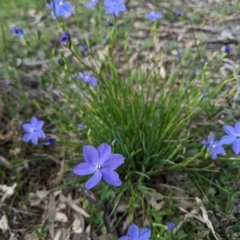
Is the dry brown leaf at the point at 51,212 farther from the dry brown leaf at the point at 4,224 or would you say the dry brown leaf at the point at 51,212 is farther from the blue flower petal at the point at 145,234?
the blue flower petal at the point at 145,234

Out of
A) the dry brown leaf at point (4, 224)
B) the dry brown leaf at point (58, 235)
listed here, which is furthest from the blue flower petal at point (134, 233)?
the dry brown leaf at point (4, 224)

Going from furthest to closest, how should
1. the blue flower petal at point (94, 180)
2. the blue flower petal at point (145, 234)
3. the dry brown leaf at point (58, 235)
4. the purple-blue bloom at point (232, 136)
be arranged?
the dry brown leaf at point (58, 235) → the purple-blue bloom at point (232, 136) → the blue flower petal at point (145, 234) → the blue flower petal at point (94, 180)

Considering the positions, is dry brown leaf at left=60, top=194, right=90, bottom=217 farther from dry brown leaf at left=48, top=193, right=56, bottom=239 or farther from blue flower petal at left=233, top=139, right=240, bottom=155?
blue flower petal at left=233, top=139, right=240, bottom=155

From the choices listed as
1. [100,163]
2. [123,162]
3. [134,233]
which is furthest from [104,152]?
[134,233]

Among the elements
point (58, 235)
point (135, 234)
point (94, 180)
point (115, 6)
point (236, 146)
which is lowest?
point (58, 235)

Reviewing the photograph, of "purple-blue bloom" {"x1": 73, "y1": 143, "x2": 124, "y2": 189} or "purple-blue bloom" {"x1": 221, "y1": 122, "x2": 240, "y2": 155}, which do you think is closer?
"purple-blue bloom" {"x1": 73, "y1": 143, "x2": 124, "y2": 189}

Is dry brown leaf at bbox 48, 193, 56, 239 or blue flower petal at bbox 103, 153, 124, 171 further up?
blue flower petal at bbox 103, 153, 124, 171

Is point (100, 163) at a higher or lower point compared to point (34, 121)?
higher

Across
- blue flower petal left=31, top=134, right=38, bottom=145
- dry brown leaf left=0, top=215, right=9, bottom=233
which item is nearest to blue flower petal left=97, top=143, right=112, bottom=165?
blue flower petal left=31, top=134, right=38, bottom=145

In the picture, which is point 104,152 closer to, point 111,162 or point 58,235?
point 111,162

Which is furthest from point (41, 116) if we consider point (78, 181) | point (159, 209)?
point (159, 209)
